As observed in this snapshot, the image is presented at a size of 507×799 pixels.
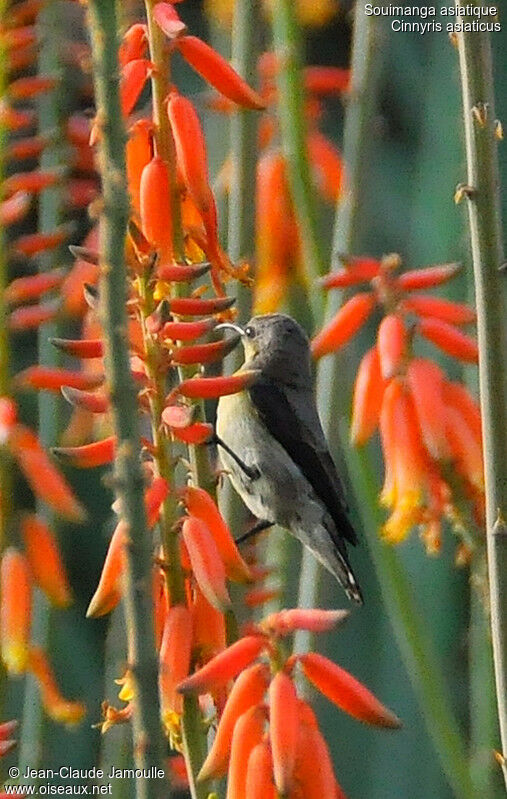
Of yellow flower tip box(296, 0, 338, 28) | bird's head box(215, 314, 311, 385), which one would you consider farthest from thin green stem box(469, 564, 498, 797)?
yellow flower tip box(296, 0, 338, 28)

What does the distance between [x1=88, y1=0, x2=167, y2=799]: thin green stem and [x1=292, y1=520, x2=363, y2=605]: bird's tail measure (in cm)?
32

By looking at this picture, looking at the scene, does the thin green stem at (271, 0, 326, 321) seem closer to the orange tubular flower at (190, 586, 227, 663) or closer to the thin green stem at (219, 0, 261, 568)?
the thin green stem at (219, 0, 261, 568)

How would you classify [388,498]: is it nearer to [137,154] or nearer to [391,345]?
[391,345]

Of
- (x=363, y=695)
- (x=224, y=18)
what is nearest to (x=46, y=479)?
(x=363, y=695)

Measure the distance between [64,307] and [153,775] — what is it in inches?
16.6

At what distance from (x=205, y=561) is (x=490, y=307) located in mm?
176

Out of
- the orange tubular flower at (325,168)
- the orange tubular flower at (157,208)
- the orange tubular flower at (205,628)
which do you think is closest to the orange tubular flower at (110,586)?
the orange tubular flower at (205,628)

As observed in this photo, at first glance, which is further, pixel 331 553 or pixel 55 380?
pixel 331 553

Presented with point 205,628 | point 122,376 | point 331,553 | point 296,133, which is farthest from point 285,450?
point 122,376

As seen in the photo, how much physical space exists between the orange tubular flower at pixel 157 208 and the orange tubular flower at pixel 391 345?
18cm

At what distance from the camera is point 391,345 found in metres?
0.76

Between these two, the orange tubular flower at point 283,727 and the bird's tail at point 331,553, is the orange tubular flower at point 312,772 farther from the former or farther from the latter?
the bird's tail at point 331,553

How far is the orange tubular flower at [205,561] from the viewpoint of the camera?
56 cm

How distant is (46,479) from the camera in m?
0.64
